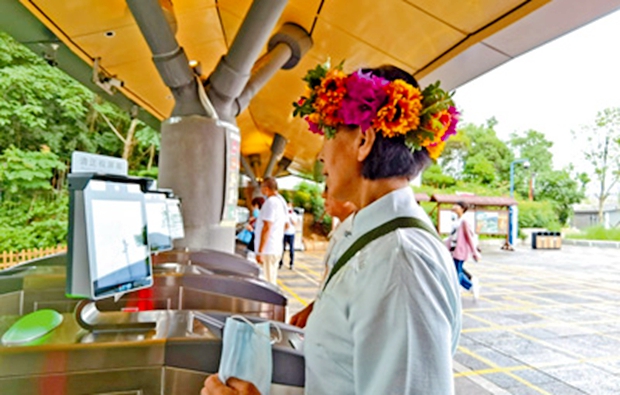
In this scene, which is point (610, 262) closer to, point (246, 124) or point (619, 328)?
point (619, 328)

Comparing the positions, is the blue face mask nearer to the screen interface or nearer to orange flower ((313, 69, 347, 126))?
the screen interface

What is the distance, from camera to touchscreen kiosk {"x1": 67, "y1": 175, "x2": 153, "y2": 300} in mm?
1090

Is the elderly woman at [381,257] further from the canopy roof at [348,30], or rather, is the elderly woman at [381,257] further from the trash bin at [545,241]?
the trash bin at [545,241]

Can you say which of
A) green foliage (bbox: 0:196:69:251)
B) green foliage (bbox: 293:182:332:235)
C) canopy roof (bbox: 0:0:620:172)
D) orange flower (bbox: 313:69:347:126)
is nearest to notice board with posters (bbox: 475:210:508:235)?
green foliage (bbox: 293:182:332:235)

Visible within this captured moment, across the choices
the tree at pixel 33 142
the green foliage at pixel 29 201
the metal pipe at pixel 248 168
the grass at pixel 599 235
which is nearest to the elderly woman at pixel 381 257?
the tree at pixel 33 142

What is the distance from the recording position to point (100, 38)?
14.2ft

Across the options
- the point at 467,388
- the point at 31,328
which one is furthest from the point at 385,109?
the point at 467,388

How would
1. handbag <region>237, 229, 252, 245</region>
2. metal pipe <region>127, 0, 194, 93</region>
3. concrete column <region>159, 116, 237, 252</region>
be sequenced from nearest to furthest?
metal pipe <region>127, 0, 194, 93</region>, concrete column <region>159, 116, 237, 252</region>, handbag <region>237, 229, 252, 245</region>

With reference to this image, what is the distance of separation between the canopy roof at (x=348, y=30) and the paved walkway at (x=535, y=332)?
266cm

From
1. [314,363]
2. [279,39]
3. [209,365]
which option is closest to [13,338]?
[209,365]

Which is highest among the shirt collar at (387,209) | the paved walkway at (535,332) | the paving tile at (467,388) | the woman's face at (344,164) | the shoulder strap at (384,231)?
the woman's face at (344,164)

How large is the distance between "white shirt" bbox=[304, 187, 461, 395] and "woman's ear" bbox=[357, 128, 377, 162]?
23 centimetres

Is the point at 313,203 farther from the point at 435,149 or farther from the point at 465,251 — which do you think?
the point at 435,149

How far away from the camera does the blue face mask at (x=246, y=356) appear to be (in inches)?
38.4
